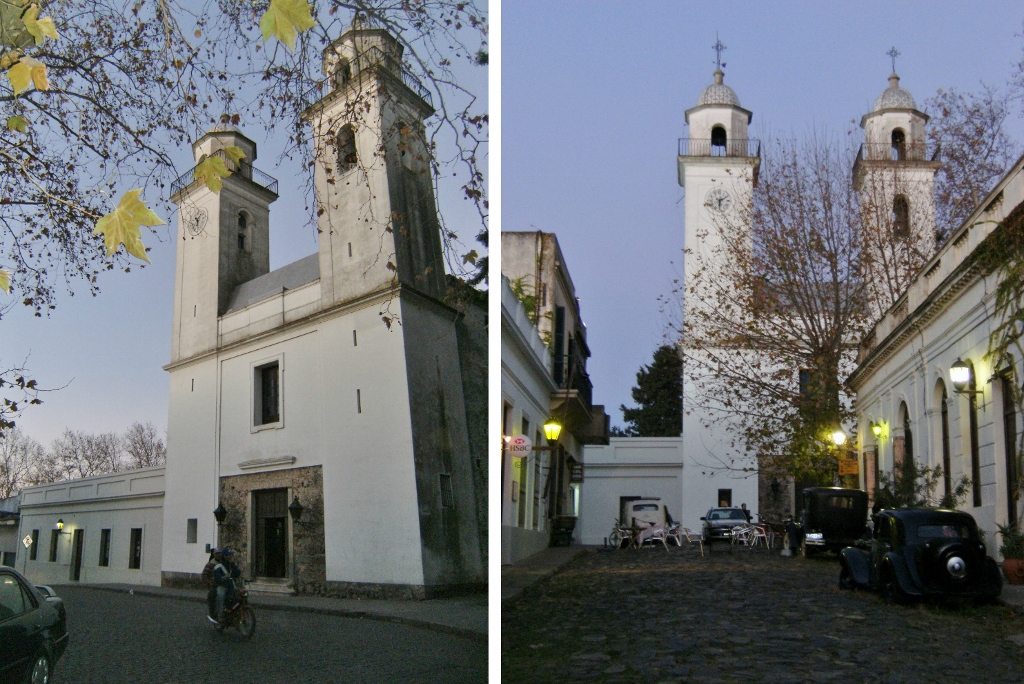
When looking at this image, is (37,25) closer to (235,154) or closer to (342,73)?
(235,154)

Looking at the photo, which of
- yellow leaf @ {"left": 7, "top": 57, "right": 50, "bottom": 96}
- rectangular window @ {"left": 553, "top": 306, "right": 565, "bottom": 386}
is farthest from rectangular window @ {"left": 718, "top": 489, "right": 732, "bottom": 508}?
yellow leaf @ {"left": 7, "top": 57, "right": 50, "bottom": 96}

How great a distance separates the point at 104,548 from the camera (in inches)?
108

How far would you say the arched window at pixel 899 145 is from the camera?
9109 mm

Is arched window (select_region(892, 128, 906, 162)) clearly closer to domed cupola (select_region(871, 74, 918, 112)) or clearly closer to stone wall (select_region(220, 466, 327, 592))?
domed cupola (select_region(871, 74, 918, 112))

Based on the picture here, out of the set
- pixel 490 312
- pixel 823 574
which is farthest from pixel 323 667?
pixel 823 574

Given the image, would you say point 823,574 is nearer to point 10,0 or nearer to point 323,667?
point 323,667

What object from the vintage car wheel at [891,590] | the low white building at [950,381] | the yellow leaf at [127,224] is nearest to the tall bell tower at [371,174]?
the yellow leaf at [127,224]

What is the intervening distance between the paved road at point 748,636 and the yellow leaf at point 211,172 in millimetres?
2704

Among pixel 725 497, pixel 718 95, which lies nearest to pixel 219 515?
pixel 725 497

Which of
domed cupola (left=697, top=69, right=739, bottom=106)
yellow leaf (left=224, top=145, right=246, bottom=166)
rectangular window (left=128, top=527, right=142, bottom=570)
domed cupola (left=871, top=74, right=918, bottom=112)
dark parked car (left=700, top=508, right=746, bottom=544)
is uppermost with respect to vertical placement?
domed cupola (left=697, top=69, right=739, bottom=106)

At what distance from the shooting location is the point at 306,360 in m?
2.97

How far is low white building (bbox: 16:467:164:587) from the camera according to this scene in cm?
271

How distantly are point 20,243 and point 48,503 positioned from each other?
2.43 feet

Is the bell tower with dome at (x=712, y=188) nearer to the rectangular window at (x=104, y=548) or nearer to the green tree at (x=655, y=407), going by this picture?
the green tree at (x=655, y=407)
